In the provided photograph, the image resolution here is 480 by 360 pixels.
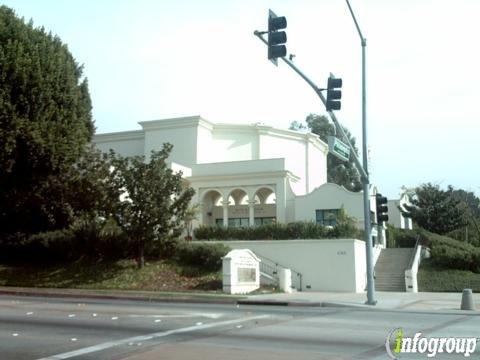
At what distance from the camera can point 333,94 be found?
18.0m

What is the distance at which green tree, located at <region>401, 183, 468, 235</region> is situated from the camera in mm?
50844

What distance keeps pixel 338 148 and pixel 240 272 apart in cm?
969

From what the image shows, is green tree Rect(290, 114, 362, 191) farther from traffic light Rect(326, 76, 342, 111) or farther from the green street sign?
traffic light Rect(326, 76, 342, 111)

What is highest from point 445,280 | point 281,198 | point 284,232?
point 281,198

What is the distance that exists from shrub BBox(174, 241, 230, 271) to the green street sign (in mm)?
11202

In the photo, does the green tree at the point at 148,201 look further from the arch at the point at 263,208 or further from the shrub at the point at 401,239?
the shrub at the point at 401,239

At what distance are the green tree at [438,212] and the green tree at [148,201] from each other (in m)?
28.8

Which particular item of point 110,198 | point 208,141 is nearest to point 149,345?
point 110,198

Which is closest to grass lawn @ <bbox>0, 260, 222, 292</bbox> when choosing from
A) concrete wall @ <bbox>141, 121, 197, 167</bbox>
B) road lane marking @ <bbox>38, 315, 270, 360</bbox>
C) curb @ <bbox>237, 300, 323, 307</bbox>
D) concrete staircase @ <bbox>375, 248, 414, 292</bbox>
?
curb @ <bbox>237, 300, 323, 307</bbox>

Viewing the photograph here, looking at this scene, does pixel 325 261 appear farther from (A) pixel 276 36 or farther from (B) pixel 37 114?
(A) pixel 276 36

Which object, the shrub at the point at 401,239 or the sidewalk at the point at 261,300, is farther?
the shrub at the point at 401,239

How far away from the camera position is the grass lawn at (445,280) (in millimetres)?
31125

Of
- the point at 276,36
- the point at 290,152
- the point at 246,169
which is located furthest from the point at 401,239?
the point at 276,36

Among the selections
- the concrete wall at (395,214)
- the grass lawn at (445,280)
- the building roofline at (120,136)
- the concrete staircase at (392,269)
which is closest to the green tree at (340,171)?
the concrete wall at (395,214)
